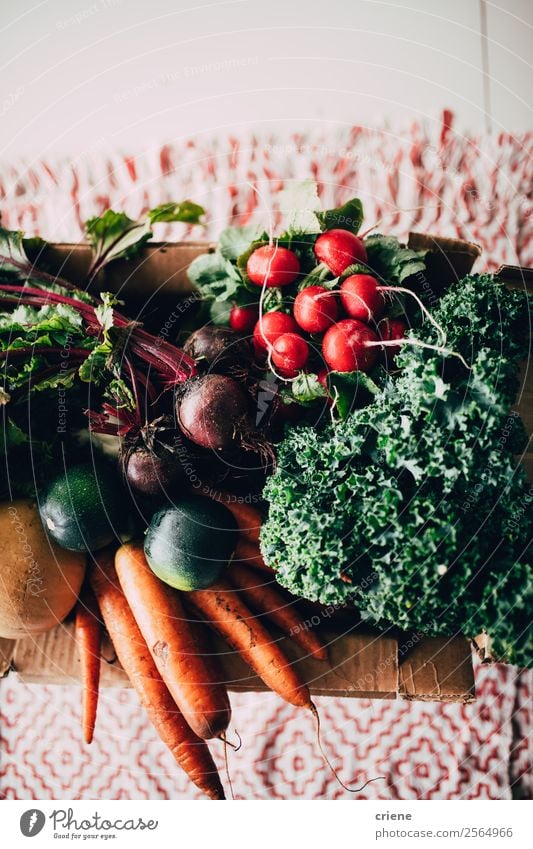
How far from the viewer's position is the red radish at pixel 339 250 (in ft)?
3.62

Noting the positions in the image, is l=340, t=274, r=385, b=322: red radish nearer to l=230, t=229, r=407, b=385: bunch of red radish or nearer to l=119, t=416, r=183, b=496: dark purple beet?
l=230, t=229, r=407, b=385: bunch of red radish

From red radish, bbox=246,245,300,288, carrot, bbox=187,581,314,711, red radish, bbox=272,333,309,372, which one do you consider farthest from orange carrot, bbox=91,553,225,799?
red radish, bbox=246,245,300,288

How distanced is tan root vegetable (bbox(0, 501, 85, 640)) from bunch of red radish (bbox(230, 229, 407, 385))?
1.71 feet

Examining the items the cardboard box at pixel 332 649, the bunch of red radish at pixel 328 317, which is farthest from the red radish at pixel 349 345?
the cardboard box at pixel 332 649

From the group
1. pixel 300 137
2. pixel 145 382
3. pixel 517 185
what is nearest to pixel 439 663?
pixel 145 382

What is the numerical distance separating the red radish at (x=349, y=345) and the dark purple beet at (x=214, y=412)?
0.17 metres

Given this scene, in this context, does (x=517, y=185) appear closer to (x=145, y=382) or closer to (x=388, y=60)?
(x=388, y=60)

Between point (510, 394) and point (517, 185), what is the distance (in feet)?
2.77

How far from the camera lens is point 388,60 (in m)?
1.52

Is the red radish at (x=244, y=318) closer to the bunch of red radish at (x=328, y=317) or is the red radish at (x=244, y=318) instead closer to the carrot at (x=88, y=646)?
the bunch of red radish at (x=328, y=317)

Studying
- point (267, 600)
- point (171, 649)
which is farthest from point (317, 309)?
point (171, 649)

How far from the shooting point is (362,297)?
107 centimetres

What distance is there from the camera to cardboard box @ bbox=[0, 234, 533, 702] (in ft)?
3.69

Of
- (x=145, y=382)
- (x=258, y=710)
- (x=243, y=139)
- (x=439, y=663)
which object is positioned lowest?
(x=258, y=710)
